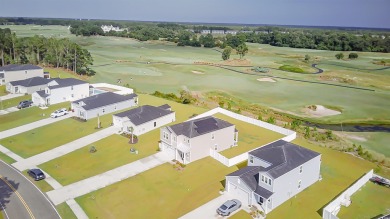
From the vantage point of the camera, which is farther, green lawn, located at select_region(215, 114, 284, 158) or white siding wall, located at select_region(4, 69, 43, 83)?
white siding wall, located at select_region(4, 69, 43, 83)

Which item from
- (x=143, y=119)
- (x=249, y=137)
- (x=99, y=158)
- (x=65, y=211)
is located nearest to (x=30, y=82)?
(x=143, y=119)

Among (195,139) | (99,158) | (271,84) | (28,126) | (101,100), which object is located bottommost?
(99,158)

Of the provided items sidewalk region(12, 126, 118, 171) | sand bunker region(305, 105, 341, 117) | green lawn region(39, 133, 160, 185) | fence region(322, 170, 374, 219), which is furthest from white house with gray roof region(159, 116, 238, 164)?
sand bunker region(305, 105, 341, 117)

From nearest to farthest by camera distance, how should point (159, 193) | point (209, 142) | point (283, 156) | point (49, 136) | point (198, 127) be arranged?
point (159, 193) → point (283, 156) → point (198, 127) → point (209, 142) → point (49, 136)

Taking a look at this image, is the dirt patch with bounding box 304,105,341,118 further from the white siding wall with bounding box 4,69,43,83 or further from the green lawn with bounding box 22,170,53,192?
the white siding wall with bounding box 4,69,43,83

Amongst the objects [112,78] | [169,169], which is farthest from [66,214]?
[112,78]

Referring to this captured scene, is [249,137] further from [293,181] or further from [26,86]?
[26,86]
